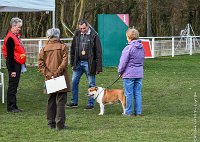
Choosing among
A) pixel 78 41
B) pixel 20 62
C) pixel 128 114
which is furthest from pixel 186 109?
pixel 20 62

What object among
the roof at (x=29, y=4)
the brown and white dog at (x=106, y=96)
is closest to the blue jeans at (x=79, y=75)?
the brown and white dog at (x=106, y=96)

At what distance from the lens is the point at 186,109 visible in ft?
37.2

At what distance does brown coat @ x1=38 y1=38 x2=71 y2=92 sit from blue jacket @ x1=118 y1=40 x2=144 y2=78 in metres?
1.74

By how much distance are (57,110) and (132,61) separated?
6.88 ft

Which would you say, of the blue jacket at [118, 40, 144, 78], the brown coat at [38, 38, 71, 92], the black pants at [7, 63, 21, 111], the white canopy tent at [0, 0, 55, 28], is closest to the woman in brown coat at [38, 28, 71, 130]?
the brown coat at [38, 38, 71, 92]

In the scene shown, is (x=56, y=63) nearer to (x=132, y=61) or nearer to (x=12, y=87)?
(x=132, y=61)

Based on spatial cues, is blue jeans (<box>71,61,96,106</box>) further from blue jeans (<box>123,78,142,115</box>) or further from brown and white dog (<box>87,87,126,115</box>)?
blue jeans (<box>123,78,142,115</box>)

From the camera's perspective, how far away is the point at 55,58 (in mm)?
8820

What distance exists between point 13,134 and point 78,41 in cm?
314

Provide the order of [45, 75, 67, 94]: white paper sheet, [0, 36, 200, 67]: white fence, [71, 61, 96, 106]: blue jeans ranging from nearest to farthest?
[45, 75, 67, 94]: white paper sheet
[71, 61, 96, 106]: blue jeans
[0, 36, 200, 67]: white fence

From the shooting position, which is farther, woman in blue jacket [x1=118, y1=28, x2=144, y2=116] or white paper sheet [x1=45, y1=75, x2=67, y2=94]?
woman in blue jacket [x1=118, y1=28, x2=144, y2=116]

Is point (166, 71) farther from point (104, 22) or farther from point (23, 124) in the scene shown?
point (23, 124)

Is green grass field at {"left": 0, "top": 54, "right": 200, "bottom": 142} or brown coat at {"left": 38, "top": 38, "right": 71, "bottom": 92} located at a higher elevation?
brown coat at {"left": 38, "top": 38, "right": 71, "bottom": 92}

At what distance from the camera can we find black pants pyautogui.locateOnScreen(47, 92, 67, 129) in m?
8.83
